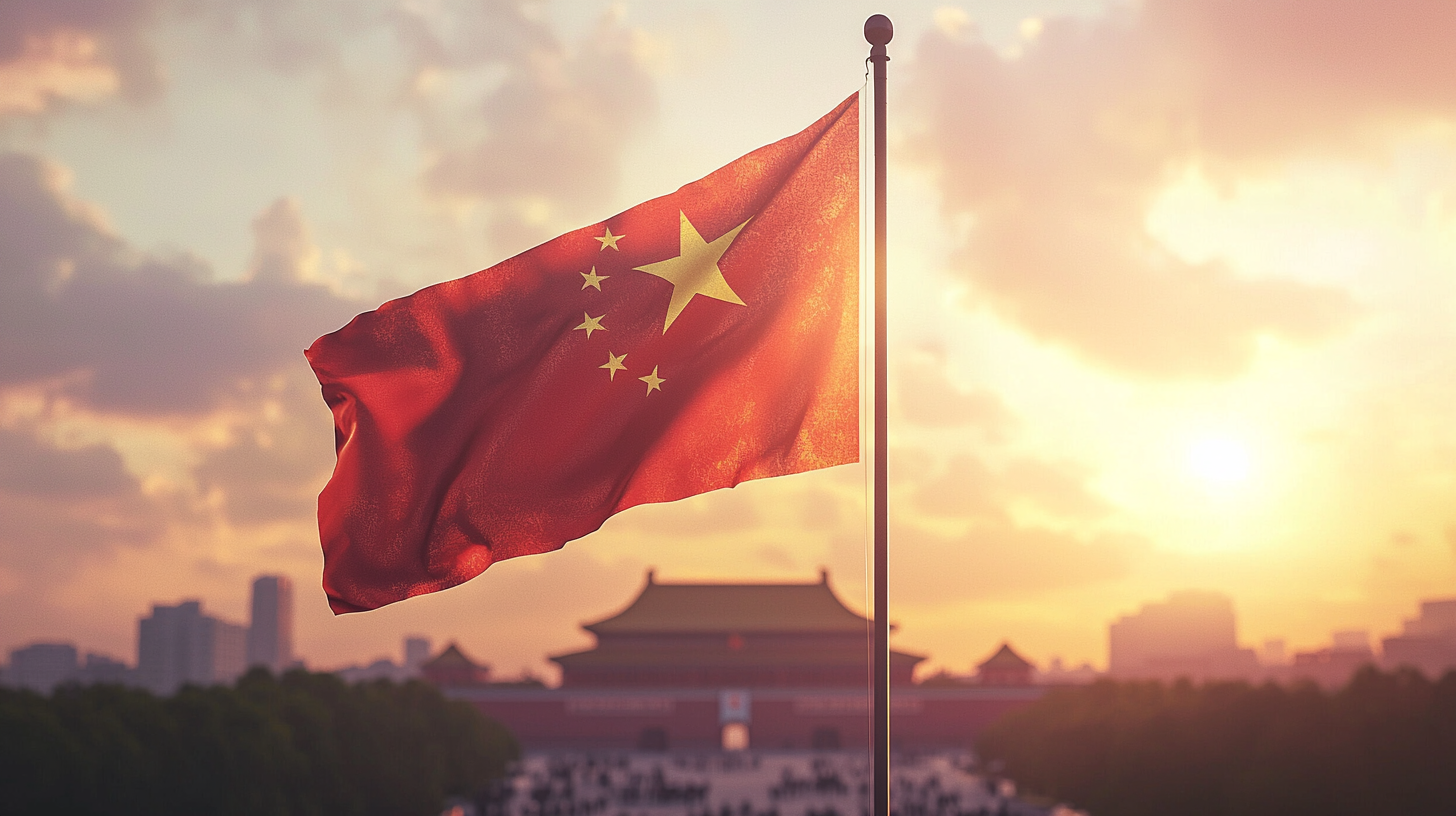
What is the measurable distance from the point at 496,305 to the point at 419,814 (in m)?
21.0

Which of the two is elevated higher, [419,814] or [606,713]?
[606,713]

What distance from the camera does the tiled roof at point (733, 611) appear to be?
5622 centimetres

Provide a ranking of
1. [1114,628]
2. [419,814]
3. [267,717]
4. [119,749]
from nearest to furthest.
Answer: [119,749]
[267,717]
[419,814]
[1114,628]

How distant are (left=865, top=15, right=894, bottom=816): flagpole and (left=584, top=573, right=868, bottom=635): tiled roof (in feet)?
167

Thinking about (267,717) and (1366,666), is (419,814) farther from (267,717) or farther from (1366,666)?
(1366,666)

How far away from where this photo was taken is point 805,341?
5.93 m

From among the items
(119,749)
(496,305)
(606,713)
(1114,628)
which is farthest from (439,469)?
(1114,628)

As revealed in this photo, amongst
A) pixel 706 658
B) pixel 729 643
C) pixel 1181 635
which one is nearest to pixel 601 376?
pixel 706 658

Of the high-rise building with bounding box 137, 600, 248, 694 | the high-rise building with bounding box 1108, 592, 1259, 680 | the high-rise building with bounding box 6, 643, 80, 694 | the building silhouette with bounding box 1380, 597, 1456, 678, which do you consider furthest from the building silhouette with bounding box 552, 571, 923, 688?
the high-rise building with bounding box 6, 643, 80, 694

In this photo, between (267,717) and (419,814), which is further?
(419,814)

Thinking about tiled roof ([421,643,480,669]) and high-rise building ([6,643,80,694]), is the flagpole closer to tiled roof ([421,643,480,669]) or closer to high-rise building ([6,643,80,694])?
tiled roof ([421,643,480,669])

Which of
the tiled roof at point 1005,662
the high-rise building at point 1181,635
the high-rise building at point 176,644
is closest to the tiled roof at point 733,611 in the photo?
the tiled roof at point 1005,662

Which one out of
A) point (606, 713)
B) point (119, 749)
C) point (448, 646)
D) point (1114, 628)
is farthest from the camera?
point (1114, 628)

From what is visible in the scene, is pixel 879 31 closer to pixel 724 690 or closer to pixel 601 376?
pixel 601 376
